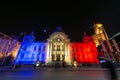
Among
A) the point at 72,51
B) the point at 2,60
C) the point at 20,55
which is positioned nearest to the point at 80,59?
the point at 72,51

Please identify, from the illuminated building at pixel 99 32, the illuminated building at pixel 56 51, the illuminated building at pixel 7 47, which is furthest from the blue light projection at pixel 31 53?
the illuminated building at pixel 99 32

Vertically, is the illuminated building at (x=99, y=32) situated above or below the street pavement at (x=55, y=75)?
above

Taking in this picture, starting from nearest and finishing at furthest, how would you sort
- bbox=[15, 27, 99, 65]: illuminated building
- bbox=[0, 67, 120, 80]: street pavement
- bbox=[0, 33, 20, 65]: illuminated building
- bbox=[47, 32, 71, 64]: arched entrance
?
bbox=[0, 67, 120, 80]: street pavement < bbox=[0, 33, 20, 65]: illuminated building < bbox=[47, 32, 71, 64]: arched entrance < bbox=[15, 27, 99, 65]: illuminated building

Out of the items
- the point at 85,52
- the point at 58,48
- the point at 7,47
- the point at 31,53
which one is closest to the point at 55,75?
the point at 58,48

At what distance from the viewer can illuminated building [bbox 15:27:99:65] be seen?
54812mm

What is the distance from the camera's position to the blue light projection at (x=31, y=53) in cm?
5553

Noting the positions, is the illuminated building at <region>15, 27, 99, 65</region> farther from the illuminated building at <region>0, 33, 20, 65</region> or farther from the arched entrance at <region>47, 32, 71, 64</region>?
the illuminated building at <region>0, 33, 20, 65</region>

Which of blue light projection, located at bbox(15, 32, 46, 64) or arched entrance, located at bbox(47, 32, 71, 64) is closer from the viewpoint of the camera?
arched entrance, located at bbox(47, 32, 71, 64)

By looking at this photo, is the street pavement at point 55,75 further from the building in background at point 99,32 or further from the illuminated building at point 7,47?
the building in background at point 99,32

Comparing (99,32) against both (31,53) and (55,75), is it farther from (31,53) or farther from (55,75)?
(55,75)

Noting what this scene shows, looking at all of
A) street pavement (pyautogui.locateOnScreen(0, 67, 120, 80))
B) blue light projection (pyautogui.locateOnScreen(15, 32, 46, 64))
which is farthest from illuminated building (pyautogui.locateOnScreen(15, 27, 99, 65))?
street pavement (pyautogui.locateOnScreen(0, 67, 120, 80))

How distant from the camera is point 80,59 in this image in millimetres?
56906

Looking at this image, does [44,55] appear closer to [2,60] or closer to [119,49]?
[2,60]

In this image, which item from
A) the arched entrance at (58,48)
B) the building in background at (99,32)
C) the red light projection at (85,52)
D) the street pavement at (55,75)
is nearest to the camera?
A: the street pavement at (55,75)
